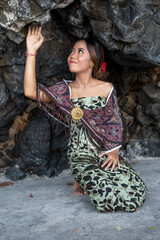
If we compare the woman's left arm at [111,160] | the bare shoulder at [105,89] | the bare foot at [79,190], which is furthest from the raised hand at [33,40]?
the bare foot at [79,190]

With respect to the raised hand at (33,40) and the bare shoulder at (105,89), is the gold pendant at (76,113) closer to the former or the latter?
the bare shoulder at (105,89)

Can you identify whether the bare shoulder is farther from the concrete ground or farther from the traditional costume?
the concrete ground

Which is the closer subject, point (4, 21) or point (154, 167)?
point (4, 21)

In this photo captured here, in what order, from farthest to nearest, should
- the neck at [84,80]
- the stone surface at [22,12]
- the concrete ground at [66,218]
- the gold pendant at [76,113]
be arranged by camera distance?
the neck at [84,80] < the gold pendant at [76,113] < the stone surface at [22,12] < the concrete ground at [66,218]

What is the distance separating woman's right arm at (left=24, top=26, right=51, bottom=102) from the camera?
9.10 feet

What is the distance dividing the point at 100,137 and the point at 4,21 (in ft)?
5.08

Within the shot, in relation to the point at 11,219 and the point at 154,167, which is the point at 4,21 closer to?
the point at 11,219

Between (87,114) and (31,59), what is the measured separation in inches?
32.1

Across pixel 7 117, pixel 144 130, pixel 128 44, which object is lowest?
pixel 144 130

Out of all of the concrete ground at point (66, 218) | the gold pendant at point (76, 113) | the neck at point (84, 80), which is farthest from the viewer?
the neck at point (84, 80)

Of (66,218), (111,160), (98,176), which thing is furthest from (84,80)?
(66,218)

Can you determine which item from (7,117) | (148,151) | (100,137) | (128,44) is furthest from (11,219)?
(148,151)

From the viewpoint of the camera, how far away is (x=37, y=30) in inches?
114

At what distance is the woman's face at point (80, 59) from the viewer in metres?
2.98
